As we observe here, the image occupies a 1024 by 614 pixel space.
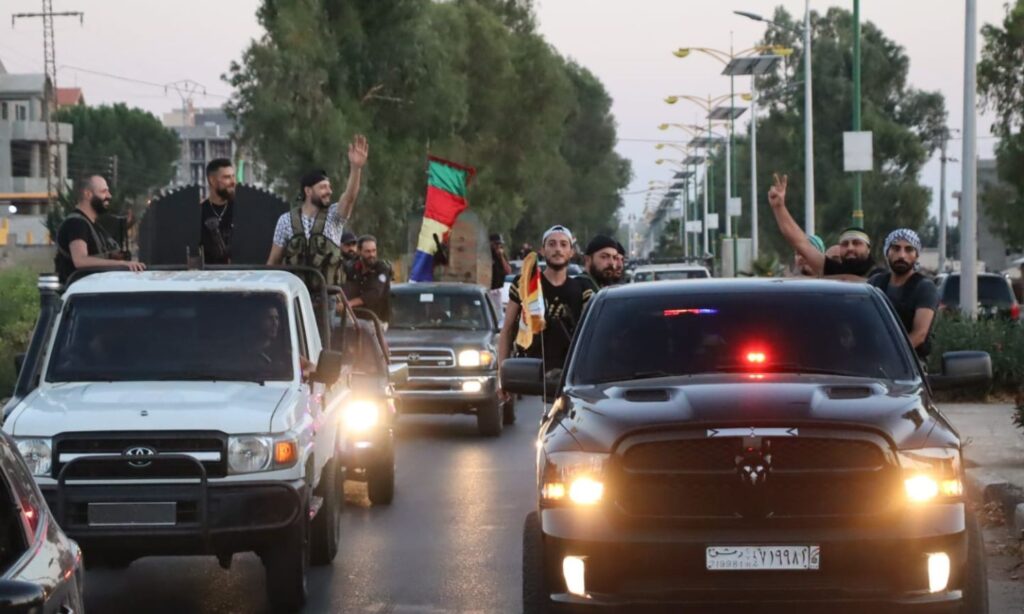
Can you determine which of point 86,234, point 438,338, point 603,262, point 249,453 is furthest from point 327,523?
point 438,338

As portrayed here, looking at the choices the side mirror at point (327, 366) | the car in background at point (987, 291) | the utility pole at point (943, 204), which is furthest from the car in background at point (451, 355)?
the utility pole at point (943, 204)

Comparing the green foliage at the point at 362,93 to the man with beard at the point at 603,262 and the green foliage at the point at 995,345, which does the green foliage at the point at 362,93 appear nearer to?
the green foliage at the point at 995,345

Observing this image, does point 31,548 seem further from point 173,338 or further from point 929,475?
point 173,338

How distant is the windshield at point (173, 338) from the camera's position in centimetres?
1101

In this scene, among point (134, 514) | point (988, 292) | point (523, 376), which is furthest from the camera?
point (988, 292)

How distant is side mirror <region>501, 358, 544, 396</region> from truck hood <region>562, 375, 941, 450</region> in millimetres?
883

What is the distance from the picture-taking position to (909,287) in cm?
1308

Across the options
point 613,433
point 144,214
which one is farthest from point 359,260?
point 613,433

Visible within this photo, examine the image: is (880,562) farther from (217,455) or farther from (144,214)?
(144,214)

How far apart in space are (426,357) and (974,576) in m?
14.4

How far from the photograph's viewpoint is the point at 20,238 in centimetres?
12575

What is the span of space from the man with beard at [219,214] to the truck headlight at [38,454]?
15.7 ft

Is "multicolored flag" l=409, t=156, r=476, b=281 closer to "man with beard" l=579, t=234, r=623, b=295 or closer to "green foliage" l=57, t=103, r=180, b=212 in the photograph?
"man with beard" l=579, t=234, r=623, b=295

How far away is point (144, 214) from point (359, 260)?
626cm
